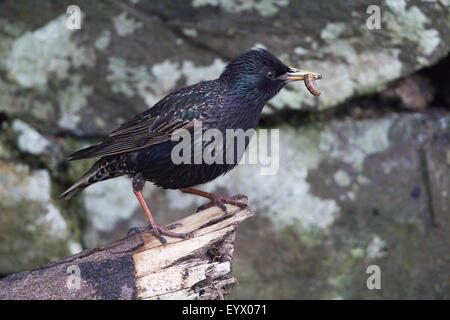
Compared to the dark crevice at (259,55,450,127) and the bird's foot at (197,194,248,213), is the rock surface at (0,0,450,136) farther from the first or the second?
the bird's foot at (197,194,248,213)

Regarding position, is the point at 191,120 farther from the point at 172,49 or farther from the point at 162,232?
the point at 172,49

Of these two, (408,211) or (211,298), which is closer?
(211,298)

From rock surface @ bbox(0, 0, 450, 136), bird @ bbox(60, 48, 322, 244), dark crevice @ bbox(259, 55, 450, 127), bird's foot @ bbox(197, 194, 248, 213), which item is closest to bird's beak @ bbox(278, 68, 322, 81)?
bird @ bbox(60, 48, 322, 244)

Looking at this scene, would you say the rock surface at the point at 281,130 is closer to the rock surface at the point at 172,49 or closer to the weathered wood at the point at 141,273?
the rock surface at the point at 172,49

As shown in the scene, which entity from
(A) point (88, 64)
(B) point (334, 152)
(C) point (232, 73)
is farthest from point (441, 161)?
(A) point (88, 64)

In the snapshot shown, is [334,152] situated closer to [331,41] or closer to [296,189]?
[296,189]

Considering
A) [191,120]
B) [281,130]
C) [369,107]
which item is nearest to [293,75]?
[191,120]
